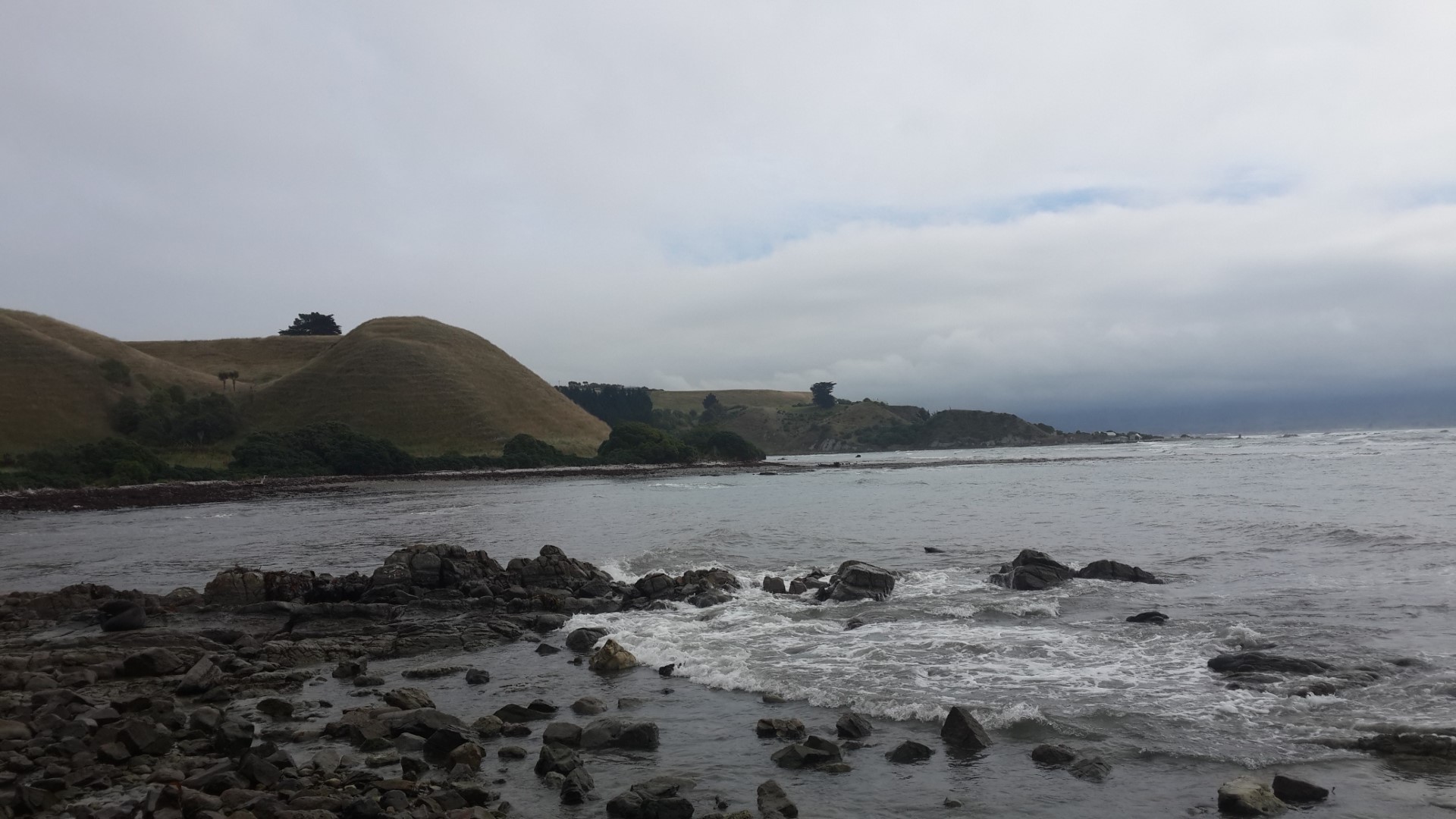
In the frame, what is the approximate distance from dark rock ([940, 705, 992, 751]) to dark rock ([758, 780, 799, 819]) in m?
2.52

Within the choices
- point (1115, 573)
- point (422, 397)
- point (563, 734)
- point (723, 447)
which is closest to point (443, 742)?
point (563, 734)

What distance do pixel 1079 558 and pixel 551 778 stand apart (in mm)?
20250

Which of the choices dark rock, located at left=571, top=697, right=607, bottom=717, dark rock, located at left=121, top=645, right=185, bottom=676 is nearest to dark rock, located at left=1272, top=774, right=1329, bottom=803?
dark rock, located at left=571, top=697, right=607, bottom=717

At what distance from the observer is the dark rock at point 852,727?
998 centimetres

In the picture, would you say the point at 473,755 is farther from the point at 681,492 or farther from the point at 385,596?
the point at 681,492

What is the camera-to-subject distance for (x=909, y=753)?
9148 millimetres

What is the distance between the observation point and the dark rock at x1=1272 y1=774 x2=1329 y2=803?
25.4 ft

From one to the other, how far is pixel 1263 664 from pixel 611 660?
995cm

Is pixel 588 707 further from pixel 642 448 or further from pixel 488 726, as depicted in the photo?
pixel 642 448

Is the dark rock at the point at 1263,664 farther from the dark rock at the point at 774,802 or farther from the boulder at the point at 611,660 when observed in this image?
the boulder at the point at 611,660

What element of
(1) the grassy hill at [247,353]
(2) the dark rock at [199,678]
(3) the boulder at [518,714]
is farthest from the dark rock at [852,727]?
(1) the grassy hill at [247,353]

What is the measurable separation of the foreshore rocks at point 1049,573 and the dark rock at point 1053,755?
11.3 metres

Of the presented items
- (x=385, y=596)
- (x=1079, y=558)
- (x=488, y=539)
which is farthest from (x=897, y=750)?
(x=488, y=539)

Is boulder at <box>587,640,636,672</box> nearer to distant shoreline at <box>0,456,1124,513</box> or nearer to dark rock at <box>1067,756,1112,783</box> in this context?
dark rock at <box>1067,756,1112,783</box>
